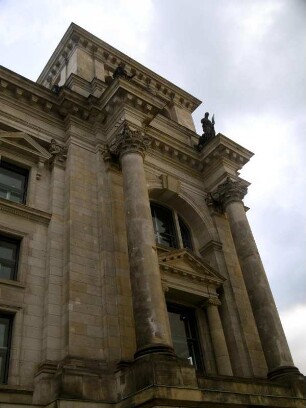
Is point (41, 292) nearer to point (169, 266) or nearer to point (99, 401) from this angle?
point (99, 401)

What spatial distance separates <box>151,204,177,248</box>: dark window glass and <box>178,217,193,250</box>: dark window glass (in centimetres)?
78

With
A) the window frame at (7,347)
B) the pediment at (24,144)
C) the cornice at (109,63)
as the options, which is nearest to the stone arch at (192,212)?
the pediment at (24,144)

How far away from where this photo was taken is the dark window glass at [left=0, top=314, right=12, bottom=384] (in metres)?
12.2

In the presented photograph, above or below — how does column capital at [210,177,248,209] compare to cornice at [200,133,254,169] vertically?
below

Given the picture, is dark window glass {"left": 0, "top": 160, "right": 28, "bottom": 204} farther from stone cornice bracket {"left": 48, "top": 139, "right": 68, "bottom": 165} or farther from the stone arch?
the stone arch

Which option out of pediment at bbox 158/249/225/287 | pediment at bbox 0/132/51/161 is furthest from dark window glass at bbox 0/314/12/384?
pediment at bbox 0/132/51/161

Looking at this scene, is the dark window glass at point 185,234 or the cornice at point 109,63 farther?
the cornice at point 109,63

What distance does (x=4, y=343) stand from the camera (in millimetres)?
12648

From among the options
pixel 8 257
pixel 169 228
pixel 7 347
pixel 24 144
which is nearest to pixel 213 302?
pixel 169 228

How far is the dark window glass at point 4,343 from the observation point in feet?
40.0

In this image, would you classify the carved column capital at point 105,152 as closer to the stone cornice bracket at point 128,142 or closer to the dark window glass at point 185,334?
the stone cornice bracket at point 128,142

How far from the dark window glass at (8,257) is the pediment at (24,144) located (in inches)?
166

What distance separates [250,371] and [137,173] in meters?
8.88

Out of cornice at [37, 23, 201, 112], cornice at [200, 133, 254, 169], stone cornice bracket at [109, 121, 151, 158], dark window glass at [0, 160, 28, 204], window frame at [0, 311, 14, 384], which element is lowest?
window frame at [0, 311, 14, 384]
